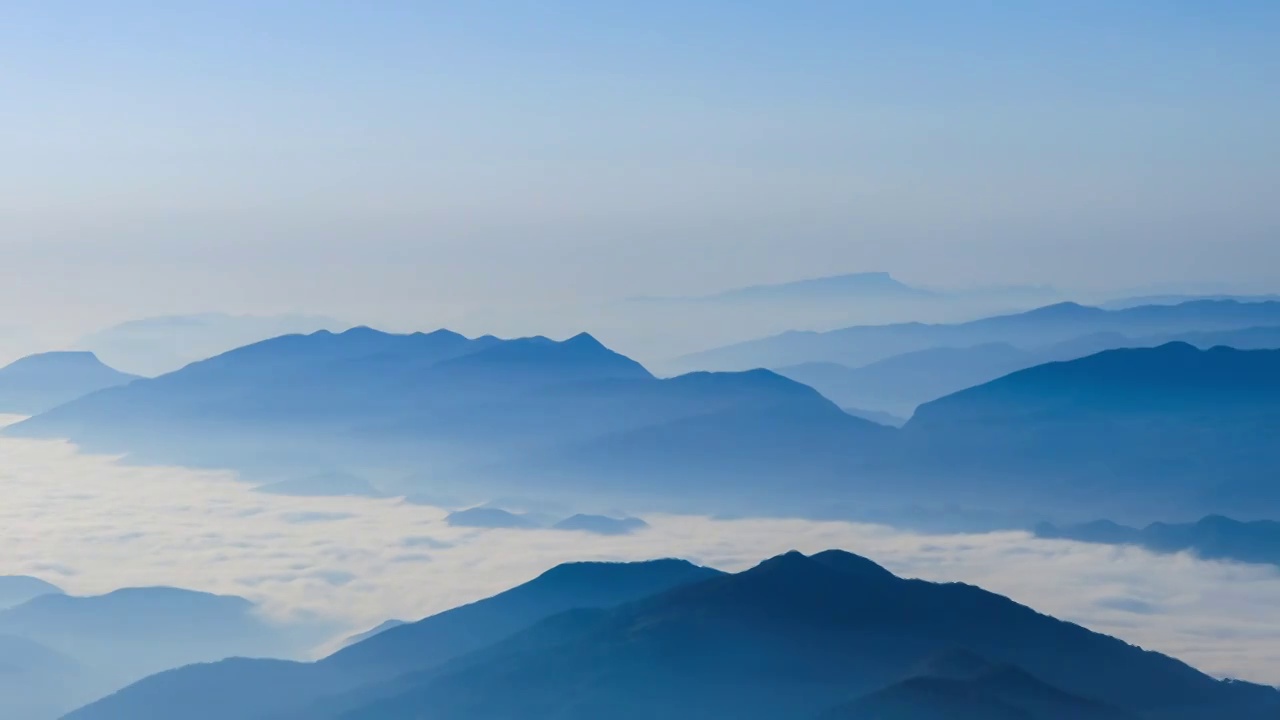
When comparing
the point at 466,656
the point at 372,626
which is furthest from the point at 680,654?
the point at 372,626

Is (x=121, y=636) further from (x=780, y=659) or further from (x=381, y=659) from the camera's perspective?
(x=780, y=659)

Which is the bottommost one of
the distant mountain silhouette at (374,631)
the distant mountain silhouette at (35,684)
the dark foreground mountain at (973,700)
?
the dark foreground mountain at (973,700)

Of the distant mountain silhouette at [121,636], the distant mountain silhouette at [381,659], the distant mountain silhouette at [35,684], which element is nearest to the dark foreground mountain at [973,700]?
the distant mountain silhouette at [381,659]

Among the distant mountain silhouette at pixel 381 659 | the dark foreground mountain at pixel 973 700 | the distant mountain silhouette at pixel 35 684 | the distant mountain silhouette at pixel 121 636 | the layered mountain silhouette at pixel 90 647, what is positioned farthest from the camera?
the distant mountain silhouette at pixel 121 636

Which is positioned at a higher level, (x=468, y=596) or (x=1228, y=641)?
(x=468, y=596)

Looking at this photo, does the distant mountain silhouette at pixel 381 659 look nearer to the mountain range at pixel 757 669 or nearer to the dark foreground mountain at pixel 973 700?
the mountain range at pixel 757 669

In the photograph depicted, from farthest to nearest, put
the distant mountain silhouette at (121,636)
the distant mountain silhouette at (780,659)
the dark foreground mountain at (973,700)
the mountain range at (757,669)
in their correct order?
the distant mountain silhouette at (121,636) < the distant mountain silhouette at (780,659) < the mountain range at (757,669) < the dark foreground mountain at (973,700)

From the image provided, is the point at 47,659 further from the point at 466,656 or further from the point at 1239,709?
the point at 1239,709

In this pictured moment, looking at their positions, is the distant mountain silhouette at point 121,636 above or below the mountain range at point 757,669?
above
